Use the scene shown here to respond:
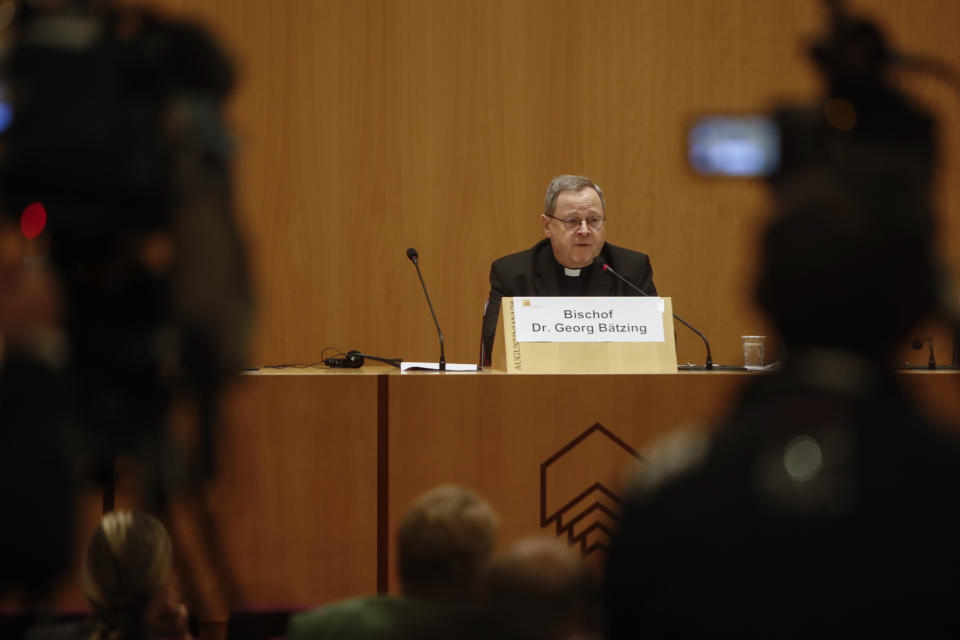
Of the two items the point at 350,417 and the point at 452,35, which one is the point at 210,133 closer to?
the point at 350,417

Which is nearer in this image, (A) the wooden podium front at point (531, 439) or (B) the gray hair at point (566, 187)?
(A) the wooden podium front at point (531, 439)

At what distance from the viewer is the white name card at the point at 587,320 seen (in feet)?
10.9

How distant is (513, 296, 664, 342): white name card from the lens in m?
3.32

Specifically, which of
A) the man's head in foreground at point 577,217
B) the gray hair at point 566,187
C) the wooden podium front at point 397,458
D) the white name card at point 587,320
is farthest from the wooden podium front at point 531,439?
the gray hair at point 566,187

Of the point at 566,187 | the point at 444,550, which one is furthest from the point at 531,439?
the point at 566,187

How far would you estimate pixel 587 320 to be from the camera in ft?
11.0

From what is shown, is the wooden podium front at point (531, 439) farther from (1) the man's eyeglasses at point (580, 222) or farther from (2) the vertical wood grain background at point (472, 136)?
(2) the vertical wood grain background at point (472, 136)

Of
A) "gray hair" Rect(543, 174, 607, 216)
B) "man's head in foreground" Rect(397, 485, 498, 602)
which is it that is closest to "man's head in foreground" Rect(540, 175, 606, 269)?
"gray hair" Rect(543, 174, 607, 216)

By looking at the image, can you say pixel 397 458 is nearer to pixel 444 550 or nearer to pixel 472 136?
pixel 444 550

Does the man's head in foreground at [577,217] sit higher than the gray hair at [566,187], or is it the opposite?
the gray hair at [566,187]

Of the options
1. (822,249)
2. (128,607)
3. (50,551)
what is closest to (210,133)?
(50,551)

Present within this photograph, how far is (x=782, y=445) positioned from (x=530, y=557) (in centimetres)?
63

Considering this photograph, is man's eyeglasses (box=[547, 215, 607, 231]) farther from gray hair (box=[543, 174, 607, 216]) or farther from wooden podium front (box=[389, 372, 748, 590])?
wooden podium front (box=[389, 372, 748, 590])

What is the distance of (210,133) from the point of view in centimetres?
105
